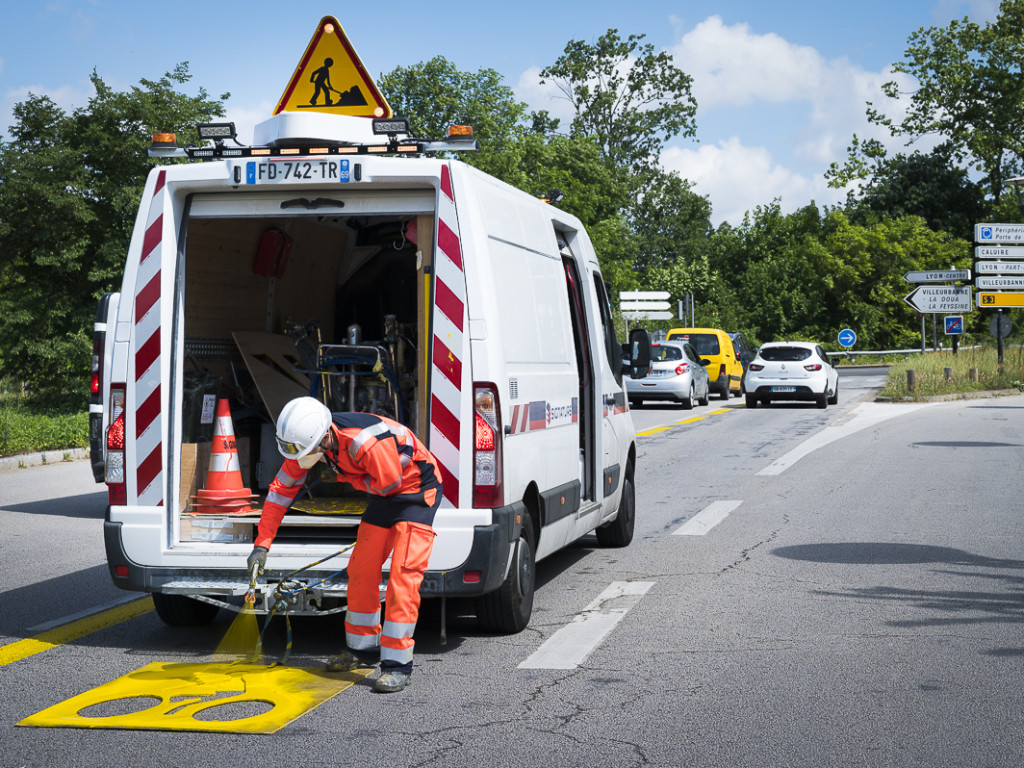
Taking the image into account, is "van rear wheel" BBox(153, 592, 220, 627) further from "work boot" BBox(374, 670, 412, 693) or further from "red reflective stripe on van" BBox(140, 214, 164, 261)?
"red reflective stripe on van" BBox(140, 214, 164, 261)

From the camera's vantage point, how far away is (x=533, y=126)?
6344cm

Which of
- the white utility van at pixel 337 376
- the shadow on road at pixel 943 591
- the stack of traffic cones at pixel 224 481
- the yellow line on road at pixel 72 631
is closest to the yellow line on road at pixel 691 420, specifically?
the shadow on road at pixel 943 591

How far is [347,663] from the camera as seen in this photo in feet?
18.8

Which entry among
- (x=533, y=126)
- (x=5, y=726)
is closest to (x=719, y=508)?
(x=5, y=726)

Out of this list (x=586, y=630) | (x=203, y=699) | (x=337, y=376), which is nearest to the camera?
(x=203, y=699)

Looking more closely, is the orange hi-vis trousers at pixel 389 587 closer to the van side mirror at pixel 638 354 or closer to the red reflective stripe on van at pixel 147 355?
the red reflective stripe on van at pixel 147 355

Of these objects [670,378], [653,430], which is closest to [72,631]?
[653,430]

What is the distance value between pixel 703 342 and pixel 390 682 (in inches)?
1161

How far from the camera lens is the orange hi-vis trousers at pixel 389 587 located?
17.8 ft

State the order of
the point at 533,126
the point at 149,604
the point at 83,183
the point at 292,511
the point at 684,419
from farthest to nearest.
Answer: the point at 533,126, the point at 684,419, the point at 83,183, the point at 149,604, the point at 292,511

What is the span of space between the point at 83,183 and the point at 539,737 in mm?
20378

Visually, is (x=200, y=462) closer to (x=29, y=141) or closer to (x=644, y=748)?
(x=644, y=748)

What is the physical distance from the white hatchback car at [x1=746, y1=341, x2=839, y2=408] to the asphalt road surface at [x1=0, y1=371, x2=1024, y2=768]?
16.2 meters

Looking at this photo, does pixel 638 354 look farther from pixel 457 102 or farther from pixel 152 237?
pixel 457 102
